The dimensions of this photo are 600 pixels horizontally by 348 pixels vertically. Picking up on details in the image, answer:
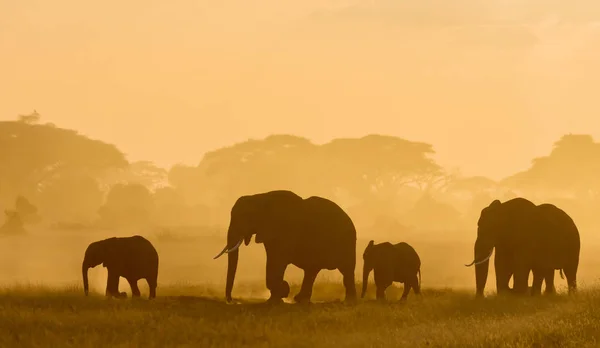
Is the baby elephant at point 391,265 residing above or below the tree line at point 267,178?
below

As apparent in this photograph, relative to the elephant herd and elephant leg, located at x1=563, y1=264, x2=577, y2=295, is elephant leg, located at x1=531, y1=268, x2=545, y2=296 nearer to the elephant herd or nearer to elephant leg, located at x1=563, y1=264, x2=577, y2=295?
the elephant herd

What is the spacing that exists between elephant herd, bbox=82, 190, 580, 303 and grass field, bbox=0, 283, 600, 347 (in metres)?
1.21

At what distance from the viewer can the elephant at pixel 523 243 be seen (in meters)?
22.9

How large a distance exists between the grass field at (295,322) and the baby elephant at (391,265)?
1.81 metres

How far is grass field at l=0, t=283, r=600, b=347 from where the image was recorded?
15602 millimetres

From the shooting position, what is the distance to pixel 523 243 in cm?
2283

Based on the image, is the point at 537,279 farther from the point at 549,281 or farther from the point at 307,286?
the point at 307,286

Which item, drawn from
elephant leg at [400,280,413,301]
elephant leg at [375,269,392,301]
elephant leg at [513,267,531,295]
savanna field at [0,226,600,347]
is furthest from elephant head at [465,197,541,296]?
elephant leg at [375,269,392,301]

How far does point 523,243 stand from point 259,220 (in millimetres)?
6915

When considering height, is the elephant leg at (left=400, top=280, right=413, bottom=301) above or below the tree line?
below

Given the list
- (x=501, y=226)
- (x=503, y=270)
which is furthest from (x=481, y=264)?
(x=501, y=226)

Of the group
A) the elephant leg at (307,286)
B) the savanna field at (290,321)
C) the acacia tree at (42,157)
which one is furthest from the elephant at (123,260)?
the acacia tree at (42,157)

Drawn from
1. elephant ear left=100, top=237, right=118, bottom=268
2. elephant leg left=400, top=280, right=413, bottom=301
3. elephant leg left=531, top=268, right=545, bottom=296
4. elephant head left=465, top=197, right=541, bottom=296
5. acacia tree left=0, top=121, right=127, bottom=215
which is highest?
acacia tree left=0, top=121, right=127, bottom=215

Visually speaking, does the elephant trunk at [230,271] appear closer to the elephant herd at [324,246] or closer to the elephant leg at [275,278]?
the elephant herd at [324,246]
